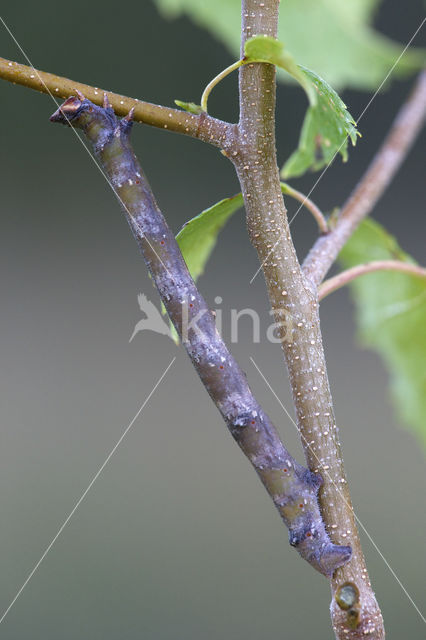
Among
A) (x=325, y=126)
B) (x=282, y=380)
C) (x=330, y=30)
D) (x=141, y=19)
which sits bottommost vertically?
(x=325, y=126)

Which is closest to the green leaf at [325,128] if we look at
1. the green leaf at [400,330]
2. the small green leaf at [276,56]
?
the small green leaf at [276,56]

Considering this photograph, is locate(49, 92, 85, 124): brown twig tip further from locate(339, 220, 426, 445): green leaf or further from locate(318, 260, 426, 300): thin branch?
locate(339, 220, 426, 445): green leaf

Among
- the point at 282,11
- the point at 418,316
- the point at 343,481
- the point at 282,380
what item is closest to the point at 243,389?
the point at 343,481

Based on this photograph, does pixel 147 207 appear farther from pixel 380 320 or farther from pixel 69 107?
pixel 380 320

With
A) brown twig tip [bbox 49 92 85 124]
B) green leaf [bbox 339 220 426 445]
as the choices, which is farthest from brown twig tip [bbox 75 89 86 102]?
green leaf [bbox 339 220 426 445]

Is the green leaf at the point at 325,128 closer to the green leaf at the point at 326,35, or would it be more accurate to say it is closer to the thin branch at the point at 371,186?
the thin branch at the point at 371,186
